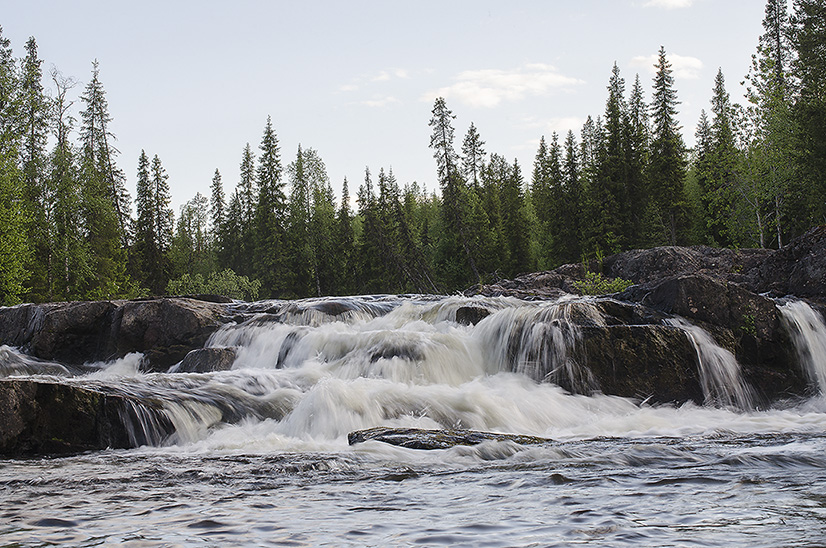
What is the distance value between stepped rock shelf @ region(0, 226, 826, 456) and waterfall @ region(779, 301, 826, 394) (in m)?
0.05

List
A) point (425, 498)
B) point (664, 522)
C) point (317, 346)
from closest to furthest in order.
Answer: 1. point (664, 522)
2. point (425, 498)
3. point (317, 346)

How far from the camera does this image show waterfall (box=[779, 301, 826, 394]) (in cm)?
1116

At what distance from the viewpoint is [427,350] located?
1150 cm

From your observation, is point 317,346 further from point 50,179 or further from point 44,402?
point 50,179

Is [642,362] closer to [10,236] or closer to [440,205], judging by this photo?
[10,236]

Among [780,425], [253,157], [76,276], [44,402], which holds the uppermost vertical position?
[253,157]

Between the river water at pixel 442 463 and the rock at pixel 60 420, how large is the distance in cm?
48

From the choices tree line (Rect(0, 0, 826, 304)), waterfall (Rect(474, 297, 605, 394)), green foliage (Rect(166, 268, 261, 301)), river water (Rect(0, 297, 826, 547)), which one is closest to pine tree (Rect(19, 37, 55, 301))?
tree line (Rect(0, 0, 826, 304))

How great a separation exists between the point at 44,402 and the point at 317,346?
600 cm

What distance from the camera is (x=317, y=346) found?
43.4 ft

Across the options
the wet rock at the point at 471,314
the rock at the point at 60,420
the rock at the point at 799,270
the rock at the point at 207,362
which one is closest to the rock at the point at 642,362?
the wet rock at the point at 471,314

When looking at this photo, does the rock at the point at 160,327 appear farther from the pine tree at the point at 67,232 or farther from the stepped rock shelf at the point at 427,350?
the pine tree at the point at 67,232

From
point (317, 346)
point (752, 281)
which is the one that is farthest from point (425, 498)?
point (752, 281)

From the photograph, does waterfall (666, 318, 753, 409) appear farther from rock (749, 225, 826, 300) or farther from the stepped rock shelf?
rock (749, 225, 826, 300)
